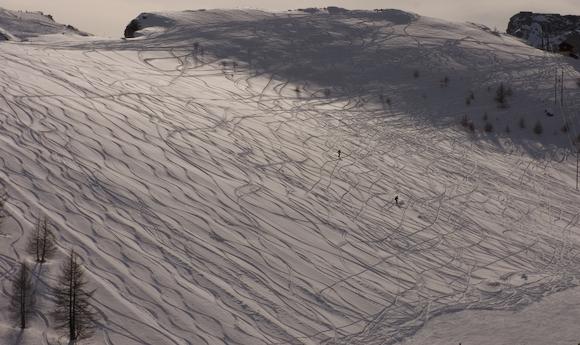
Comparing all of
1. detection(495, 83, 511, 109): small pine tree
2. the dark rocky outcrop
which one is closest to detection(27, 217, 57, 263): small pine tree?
detection(495, 83, 511, 109): small pine tree

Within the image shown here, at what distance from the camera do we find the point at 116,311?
19.5ft

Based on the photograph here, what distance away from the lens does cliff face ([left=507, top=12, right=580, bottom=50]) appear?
25.8m

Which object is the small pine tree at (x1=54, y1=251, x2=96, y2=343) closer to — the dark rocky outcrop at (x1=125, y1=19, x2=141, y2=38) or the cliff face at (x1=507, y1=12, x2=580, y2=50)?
the dark rocky outcrop at (x1=125, y1=19, x2=141, y2=38)

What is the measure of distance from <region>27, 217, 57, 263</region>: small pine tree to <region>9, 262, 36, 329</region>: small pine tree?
0.49m

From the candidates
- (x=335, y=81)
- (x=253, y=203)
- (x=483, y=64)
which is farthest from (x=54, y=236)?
(x=483, y=64)

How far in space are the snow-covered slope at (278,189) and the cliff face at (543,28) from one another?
23.9ft

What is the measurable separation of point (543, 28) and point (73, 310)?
86.3 feet

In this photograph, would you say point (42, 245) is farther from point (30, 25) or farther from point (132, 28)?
point (30, 25)

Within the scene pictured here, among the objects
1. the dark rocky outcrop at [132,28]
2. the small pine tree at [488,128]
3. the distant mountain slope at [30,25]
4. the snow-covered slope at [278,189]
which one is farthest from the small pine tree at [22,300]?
the distant mountain slope at [30,25]

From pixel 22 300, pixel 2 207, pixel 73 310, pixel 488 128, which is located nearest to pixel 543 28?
pixel 488 128

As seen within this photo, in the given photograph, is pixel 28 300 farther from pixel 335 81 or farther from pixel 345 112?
pixel 335 81

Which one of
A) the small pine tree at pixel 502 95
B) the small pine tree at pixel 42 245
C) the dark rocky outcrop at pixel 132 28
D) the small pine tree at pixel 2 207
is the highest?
the dark rocky outcrop at pixel 132 28

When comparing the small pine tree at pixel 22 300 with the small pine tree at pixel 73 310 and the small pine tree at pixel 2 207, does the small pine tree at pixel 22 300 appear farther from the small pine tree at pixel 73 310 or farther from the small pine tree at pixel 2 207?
the small pine tree at pixel 2 207

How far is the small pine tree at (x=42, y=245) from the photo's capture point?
20.9 ft
